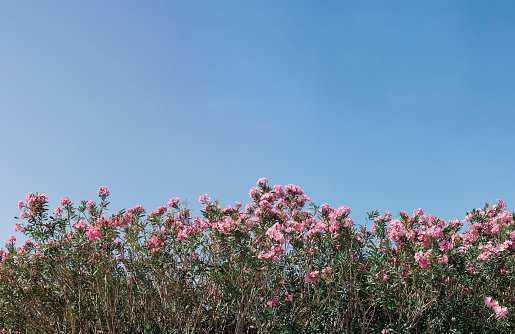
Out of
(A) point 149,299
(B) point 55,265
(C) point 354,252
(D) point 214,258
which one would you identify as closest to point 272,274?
(D) point 214,258

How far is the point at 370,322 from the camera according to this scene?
17.8 feet

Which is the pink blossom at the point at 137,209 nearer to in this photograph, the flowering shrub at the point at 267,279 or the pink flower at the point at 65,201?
the flowering shrub at the point at 267,279

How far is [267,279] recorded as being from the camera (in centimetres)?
490

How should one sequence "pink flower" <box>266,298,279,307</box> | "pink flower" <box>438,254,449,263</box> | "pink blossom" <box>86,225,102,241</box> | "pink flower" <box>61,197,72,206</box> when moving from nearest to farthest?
1. "pink flower" <box>438,254,449,263</box>
2. "pink flower" <box>266,298,279,307</box>
3. "pink blossom" <box>86,225,102,241</box>
4. "pink flower" <box>61,197,72,206</box>

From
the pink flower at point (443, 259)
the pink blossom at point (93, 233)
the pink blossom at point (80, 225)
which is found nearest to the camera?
the pink flower at point (443, 259)

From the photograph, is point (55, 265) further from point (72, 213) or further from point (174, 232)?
point (174, 232)

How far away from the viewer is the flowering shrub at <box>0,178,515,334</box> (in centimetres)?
499

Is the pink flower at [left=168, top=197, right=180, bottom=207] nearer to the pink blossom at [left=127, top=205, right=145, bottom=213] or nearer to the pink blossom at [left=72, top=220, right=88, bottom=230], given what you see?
the pink blossom at [left=127, top=205, right=145, bottom=213]

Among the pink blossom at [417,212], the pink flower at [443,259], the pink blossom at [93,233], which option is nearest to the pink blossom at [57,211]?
the pink blossom at [93,233]

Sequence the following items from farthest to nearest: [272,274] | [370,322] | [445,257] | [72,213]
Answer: [72,213] → [370,322] → [272,274] → [445,257]

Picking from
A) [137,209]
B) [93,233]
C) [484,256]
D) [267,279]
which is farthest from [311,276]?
[137,209]

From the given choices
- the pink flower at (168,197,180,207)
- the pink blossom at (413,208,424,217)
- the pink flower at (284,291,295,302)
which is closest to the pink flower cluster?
the pink blossom at (413,208,424,217)

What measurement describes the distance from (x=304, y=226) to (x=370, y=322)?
149 cm

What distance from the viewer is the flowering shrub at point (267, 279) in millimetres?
4988
